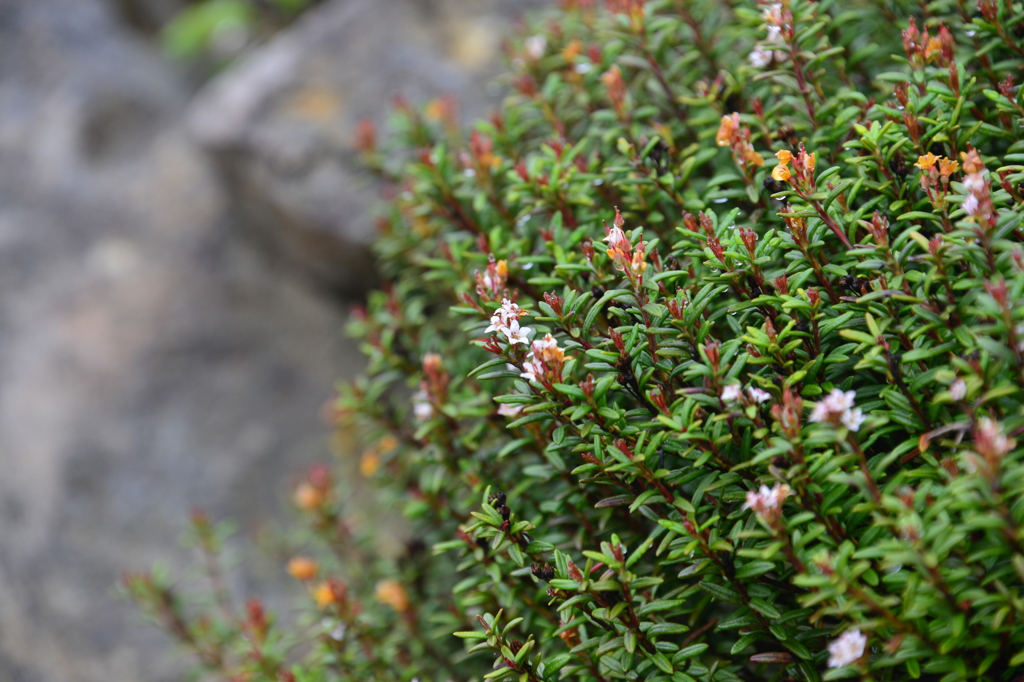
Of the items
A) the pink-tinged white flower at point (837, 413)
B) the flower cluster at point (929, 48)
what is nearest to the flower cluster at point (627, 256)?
the pink-tinged white flower at point (837, 413)

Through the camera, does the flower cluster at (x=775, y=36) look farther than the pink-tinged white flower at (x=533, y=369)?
Yes

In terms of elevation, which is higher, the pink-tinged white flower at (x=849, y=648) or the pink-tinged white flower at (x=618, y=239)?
the pink-tinged white flower at (x=618, y=239)

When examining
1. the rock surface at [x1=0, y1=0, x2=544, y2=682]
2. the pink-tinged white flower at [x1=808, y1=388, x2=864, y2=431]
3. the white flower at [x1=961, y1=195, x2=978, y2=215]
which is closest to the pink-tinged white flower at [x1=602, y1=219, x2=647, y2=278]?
the pink-tinged white flower at [x1=808, y1=388, x2=864, y2=431]

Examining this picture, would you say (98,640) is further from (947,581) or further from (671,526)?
(947,581)

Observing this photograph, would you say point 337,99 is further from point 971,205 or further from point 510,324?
point 971,205

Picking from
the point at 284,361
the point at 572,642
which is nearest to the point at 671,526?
the point at 572,642

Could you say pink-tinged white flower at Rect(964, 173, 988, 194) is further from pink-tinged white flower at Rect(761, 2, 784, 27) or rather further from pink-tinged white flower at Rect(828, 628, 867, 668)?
pink-tinged white flower at Rect(828, 628, 867, 668)

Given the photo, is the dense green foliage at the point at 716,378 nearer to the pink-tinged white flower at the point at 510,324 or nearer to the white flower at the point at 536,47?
the pink-tinged white flower at the point at 510,324

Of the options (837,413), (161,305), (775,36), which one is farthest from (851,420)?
(161,305)
